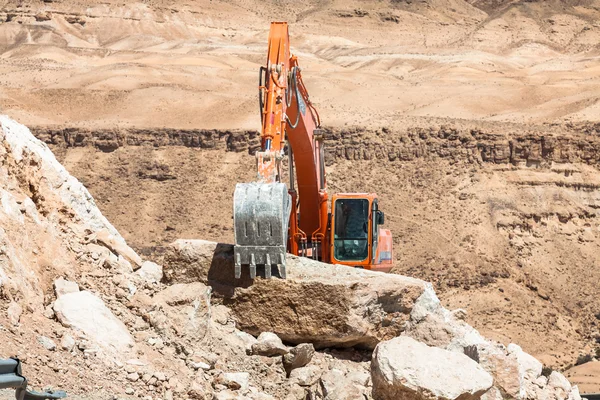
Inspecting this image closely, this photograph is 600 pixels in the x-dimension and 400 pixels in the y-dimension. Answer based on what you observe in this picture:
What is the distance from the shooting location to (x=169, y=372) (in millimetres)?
9008

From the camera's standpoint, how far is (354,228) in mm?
15938

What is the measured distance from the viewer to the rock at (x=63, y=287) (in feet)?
30.8

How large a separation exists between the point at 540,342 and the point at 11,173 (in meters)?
16.8

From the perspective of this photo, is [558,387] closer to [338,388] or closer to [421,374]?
[421,374]

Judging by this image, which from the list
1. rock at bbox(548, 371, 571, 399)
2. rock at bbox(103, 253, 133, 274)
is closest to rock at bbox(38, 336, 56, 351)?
rock at bbox(103, 253, 133, 274)

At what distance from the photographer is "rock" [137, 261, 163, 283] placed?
11.2 meters

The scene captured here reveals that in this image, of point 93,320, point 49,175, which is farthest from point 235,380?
point 49,175

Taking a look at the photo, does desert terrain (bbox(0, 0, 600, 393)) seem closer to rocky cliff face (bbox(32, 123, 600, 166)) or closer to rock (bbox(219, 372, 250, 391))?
rocky cliff face (bbox(32, 123, 600, 166))

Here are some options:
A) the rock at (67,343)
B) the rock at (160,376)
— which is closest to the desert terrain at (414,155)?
the rock at (160,376)

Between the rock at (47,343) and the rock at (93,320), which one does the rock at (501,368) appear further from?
the rock at (47,343)

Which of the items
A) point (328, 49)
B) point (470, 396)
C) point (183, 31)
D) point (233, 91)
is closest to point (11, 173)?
point (470, 396)

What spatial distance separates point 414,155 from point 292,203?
1928cm

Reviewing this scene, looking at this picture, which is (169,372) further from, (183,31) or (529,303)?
(183,31)

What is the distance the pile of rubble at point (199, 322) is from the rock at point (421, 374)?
12 mm
